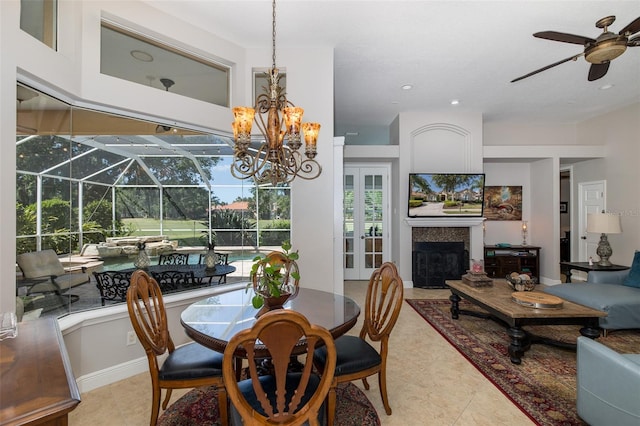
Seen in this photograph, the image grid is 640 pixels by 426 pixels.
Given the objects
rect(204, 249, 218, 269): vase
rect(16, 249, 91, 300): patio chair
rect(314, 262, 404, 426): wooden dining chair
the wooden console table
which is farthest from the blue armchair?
rect(16, 249, 91, 300): patio chair

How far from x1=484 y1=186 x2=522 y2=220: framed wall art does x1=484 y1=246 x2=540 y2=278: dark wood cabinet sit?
2.51ft

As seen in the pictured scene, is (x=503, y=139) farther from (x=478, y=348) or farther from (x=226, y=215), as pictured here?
(x=226, y=215)

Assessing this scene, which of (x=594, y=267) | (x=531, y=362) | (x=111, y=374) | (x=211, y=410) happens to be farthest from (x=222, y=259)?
(x=594, y=267)

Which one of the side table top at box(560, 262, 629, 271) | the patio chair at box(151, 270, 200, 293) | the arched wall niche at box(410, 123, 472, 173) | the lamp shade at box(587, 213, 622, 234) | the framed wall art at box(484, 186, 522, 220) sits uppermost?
the arched wall niche at box(410, 123, 472, 173)

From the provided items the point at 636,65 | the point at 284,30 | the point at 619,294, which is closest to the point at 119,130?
the point at 284,30

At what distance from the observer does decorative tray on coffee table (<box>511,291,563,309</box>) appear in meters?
2.87

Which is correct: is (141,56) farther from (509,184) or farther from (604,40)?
(509,184)

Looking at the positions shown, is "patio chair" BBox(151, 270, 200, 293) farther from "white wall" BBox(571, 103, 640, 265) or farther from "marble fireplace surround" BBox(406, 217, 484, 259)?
"white wall" BBox(571, 103, 640, 265)

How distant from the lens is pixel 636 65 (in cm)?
388

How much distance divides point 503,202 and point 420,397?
5.51 metres

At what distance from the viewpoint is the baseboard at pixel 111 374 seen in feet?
7.86

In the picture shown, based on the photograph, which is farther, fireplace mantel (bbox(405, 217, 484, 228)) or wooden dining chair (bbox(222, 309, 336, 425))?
fireplace mantel (bbox(405, 217, 484, 228))

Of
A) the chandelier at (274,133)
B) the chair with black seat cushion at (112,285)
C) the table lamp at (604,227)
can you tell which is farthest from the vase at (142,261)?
the table lamp at (604,227)

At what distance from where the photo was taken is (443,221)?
5.65 m
